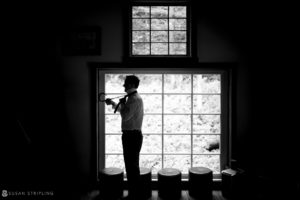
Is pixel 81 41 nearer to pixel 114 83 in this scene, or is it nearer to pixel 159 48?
pixel 114 83

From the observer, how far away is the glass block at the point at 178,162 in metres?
4.16

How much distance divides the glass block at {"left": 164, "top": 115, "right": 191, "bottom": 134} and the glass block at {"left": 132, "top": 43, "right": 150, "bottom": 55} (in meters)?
1.24

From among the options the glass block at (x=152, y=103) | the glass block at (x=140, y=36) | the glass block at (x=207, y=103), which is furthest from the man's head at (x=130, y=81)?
the glass block at (x=207, y=103)

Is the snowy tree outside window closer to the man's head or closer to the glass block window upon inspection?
the glass block window

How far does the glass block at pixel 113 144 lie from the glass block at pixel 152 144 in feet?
1.55

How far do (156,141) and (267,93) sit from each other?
214 cm

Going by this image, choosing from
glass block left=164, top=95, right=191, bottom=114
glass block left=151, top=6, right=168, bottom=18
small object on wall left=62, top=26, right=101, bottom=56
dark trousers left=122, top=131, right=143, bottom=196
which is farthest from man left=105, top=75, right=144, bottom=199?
glass block left=151, top=6, right=168, bottom=18

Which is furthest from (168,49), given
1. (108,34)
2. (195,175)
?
(195,175)

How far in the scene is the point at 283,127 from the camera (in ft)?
12.6

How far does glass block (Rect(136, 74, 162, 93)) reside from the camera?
4098mm

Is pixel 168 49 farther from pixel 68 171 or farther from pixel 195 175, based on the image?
pixel 68 171

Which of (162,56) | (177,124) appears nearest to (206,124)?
(177,124)

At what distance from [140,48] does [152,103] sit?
1026 millimetres

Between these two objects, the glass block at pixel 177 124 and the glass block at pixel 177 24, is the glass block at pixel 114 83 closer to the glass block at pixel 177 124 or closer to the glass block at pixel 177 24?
the glass block at pixel 177 124
